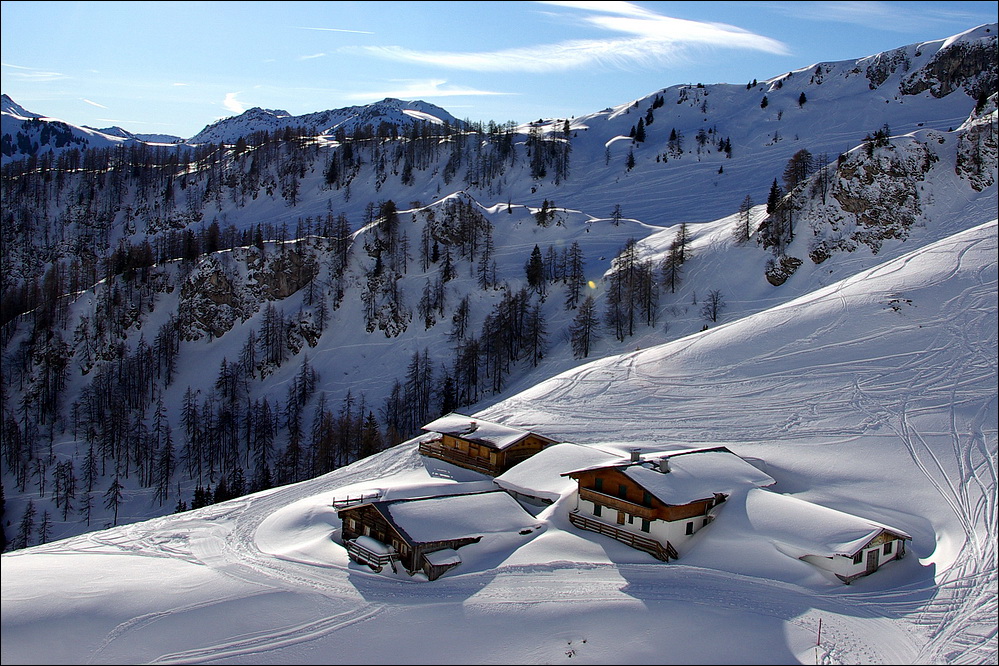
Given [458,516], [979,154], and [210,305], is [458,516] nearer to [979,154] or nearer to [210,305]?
[979,154]

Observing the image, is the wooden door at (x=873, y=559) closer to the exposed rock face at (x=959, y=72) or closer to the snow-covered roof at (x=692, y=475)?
the snow-covered roof at (x=692, y=475)

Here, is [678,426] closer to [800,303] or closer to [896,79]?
[800,303]

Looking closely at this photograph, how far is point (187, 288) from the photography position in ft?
327

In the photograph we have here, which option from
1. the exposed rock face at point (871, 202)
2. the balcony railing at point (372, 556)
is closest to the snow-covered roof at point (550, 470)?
the balcony railing at point (372, 556)

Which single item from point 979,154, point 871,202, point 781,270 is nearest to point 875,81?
point 979,154

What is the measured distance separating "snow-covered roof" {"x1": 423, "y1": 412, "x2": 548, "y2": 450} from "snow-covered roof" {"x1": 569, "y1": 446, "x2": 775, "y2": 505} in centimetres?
874

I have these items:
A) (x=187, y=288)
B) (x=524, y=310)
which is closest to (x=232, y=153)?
(x=187, y=288)

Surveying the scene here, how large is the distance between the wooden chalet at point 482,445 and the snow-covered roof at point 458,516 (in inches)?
276

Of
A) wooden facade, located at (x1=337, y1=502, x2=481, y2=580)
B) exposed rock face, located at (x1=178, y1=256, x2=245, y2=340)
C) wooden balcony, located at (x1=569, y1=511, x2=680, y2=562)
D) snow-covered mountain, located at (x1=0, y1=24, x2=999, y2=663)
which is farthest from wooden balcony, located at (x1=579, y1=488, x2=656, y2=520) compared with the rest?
exposed rock face, located at (x1=178, y1=256, x2=245, y2=340)

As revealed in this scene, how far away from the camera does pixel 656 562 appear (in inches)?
1133

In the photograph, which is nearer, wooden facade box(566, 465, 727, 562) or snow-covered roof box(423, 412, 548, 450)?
wooden facade box(566, 465, 727, 562)

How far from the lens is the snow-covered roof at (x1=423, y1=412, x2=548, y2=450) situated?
4143 centimetres

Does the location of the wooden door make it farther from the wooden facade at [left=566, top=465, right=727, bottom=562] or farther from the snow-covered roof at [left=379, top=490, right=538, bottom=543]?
the snow-covered roof at [left=379, top=490, right=538, bottom=543]

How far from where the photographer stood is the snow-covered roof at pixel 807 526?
27.1 metres
